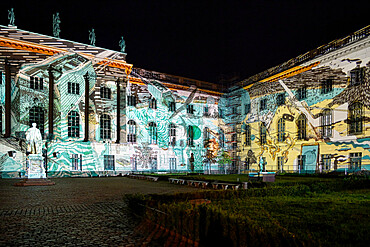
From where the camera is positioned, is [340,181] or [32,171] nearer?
[340,181]

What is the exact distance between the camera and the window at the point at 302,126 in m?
28.4

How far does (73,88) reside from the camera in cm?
3036

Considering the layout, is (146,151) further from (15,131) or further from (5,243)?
(5,243)

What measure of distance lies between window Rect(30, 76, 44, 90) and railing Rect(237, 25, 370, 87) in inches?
956

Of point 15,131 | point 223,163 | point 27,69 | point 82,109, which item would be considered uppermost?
point 27,69

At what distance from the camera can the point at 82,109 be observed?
30.5 m

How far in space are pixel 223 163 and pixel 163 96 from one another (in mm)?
11775

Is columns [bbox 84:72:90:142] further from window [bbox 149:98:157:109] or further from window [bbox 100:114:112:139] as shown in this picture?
window [bbox 149:98:157:109]

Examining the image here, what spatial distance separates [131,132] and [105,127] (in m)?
3.09

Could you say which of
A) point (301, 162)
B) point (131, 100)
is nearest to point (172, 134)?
point (131, 100)

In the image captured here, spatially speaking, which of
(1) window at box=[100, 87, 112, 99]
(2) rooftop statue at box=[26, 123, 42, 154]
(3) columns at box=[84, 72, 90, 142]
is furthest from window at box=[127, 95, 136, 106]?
(2) rooftop statue at box=[26, 123, 42, 154]

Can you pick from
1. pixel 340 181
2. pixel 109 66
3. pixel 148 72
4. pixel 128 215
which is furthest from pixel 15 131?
pixel 340 181

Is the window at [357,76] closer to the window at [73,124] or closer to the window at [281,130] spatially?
the window at [281,130]

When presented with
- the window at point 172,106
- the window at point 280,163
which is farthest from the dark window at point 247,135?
the window at point 172,106
